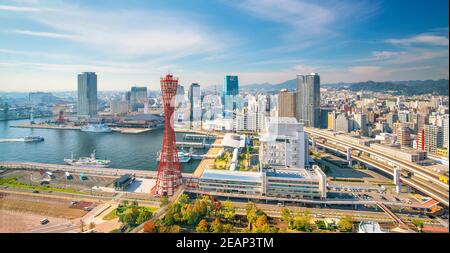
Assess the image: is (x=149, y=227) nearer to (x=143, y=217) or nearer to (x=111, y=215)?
(x=143, y=217)

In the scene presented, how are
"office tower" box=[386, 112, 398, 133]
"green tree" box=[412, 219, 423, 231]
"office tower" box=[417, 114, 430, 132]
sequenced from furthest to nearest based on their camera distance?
"office tower" box=[386, 112, 398, 133], "office tower" box=[417, 114, 430, 132], "green tree" box=[412, 219, 423, 231]

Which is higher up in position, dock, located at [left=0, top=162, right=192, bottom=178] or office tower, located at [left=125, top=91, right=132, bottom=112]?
office tower, located at [left=125, top=91, right=132, bottom=112]

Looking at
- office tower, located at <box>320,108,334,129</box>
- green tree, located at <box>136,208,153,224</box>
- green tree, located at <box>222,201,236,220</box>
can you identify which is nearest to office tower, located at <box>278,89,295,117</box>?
office tower, located at <box>320,108,334,129</box>

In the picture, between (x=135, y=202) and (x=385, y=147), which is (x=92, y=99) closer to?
(x=135, y=202)

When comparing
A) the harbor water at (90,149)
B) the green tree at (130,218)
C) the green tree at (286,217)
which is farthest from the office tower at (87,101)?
the green tree at (286,217)

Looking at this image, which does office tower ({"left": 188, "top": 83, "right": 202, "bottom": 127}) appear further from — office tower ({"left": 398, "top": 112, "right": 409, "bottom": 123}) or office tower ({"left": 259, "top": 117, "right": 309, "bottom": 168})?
office tower ({"left": 398, "top": 112, "right": 409, "bottom": 123})

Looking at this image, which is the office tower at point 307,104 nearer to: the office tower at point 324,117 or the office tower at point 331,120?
the office tower at point 324,117
